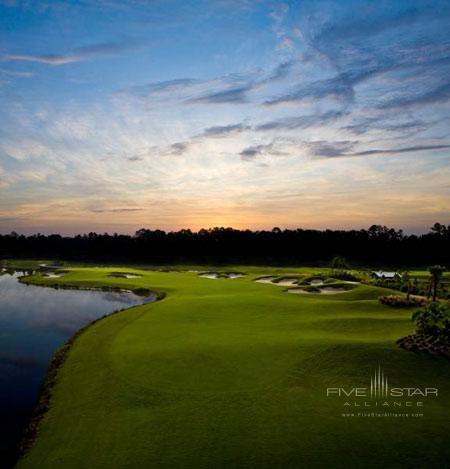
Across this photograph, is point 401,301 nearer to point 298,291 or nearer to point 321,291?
point 321,291

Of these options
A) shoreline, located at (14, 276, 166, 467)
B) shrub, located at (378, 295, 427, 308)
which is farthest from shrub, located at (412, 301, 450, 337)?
shoreline, located at (14, 276, 166, 467)

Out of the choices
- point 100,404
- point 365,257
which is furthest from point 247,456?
point 365,257

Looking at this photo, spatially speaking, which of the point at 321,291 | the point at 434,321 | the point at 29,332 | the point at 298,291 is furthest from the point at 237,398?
the point at 321,291

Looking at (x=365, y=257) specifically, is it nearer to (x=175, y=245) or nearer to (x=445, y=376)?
(x=175, y=245)

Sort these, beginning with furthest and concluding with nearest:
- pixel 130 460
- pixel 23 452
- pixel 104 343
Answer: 1. pixel 104 343
2. pixel 23 452
3. pixel 130 460

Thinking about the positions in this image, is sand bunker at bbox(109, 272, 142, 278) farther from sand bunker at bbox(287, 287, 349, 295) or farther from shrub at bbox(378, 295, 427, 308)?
shrub at bbox(378, 295, 427, 308)

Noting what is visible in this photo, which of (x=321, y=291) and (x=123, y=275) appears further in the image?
(x=123, y=275)
